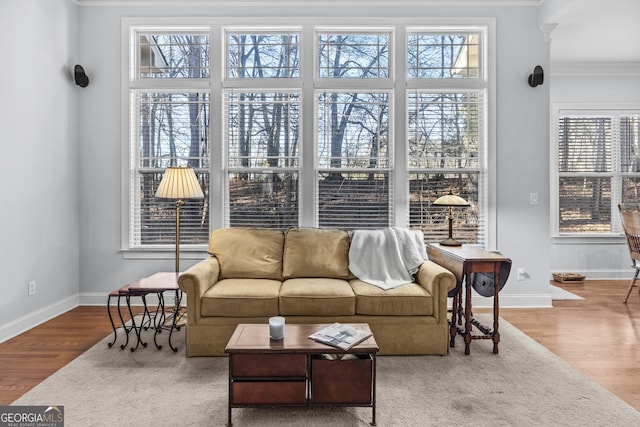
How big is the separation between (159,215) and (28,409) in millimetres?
2351

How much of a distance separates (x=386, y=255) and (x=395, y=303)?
582mm

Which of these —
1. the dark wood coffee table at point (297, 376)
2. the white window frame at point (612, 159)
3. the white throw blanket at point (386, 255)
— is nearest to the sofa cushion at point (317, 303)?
the white throw blanket at point (386, 255)

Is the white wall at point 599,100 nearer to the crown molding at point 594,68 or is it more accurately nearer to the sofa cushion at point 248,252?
the crown molding at point 594,68

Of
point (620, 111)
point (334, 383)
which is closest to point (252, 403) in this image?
point (334, 383)

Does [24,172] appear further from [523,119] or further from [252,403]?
[523,119]

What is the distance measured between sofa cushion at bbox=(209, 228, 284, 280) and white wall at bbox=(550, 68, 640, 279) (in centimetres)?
446

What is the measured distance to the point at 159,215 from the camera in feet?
13.9

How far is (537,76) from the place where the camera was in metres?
4.05

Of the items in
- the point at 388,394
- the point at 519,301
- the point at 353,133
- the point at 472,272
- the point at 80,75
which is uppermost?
the point at 80,75

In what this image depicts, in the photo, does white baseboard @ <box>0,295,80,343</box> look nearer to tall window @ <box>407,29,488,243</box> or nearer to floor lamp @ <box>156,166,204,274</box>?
floor lamp @ <box>156,166,204,274</box>

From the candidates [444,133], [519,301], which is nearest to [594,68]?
[444,133]

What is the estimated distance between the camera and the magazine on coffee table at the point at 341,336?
2.08 metres

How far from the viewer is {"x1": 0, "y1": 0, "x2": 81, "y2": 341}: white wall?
3250 mm

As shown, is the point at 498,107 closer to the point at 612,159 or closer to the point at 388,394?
the point at 612,159
